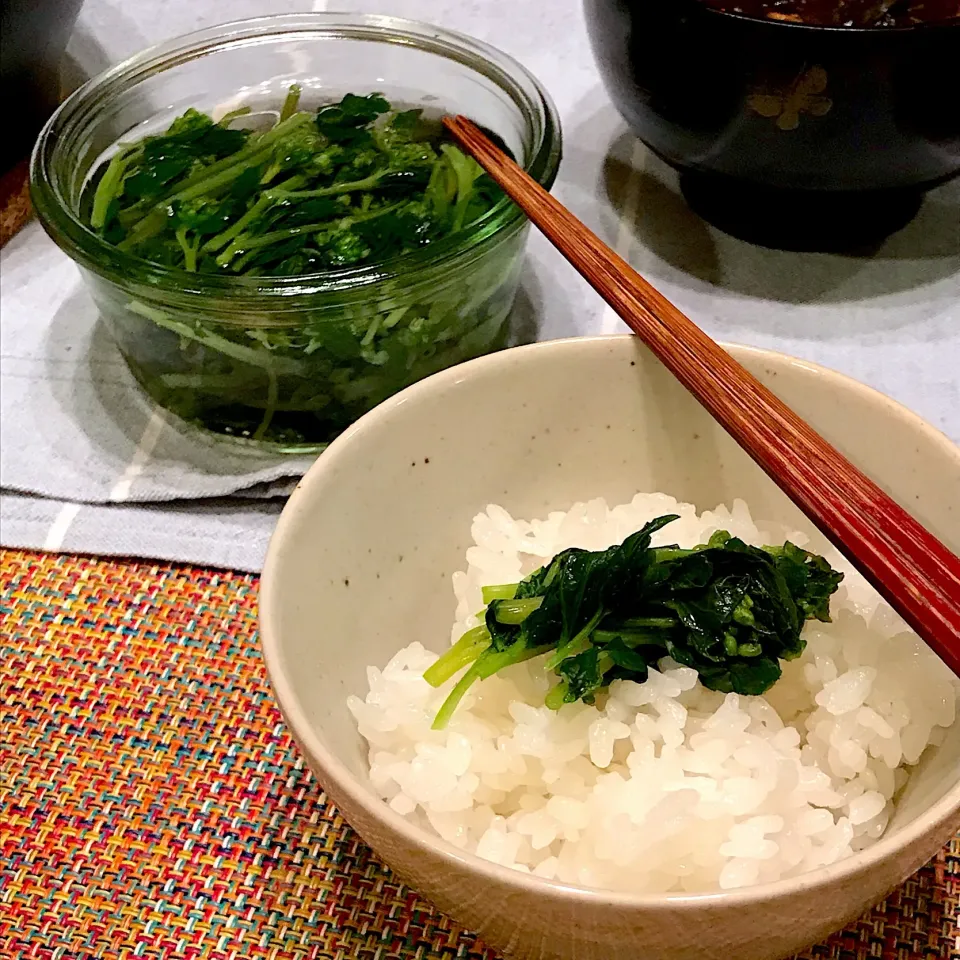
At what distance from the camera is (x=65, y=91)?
1.92 meters

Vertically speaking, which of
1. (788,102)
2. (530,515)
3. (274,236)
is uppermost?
(788,102)

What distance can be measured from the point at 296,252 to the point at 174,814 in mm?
660

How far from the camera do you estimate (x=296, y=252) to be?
124 centimetres

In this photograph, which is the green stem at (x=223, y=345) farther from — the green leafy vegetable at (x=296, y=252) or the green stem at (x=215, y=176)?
the green stem at (x=215, y=176)

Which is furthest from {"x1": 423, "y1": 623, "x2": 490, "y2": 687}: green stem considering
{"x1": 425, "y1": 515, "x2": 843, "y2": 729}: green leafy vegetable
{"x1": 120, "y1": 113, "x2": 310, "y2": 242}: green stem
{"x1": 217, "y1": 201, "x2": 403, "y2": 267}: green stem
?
{"x1": 120, "y1": 113, "x2": 310, "y2": 242}: green stem

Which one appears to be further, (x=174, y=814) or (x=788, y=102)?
→ (x=788, y=102)

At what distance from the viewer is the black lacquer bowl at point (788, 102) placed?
3.83 feet

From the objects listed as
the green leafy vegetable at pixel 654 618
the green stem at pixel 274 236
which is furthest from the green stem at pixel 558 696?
the green stem at pixel 274 236

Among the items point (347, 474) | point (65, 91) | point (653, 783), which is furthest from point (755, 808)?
point (65, 91)

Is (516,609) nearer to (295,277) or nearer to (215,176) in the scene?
(295,277)

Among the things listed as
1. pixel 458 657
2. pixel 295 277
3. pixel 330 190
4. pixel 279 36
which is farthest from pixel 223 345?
pixel 279 36

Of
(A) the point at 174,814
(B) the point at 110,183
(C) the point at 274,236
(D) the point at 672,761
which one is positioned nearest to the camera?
(D) the point at 672,761

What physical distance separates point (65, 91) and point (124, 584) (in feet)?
3.91

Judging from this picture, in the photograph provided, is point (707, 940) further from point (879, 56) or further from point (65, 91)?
point (65, 91)
